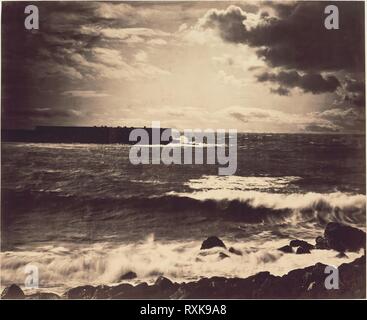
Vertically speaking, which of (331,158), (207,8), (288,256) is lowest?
(288,256)

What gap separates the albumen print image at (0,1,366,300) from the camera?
306 centimetres

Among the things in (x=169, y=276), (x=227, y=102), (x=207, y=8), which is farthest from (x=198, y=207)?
(x=207, y=8)

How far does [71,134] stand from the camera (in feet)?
10.3

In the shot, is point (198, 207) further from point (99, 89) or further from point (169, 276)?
point (99, 89)

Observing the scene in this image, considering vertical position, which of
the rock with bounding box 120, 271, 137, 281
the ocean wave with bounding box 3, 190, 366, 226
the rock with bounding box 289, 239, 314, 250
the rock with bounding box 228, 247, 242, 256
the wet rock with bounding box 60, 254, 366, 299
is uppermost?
the ocean wave with bounding box 3, 190, 366, 226

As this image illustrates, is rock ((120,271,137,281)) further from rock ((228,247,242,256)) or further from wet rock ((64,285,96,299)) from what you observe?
rock ((228,247,242,256))

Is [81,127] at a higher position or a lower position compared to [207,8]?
lower

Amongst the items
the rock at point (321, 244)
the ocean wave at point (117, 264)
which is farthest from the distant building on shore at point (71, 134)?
the rock at point (321, 244)

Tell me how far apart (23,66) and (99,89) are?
0.53 m

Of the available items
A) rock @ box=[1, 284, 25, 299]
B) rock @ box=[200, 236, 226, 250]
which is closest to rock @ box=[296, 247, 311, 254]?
rock @ box=[200, 236, 226, 250]

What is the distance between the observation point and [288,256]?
3070mm

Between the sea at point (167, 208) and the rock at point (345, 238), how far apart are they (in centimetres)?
5

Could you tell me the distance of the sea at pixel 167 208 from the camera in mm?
3043
